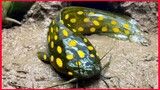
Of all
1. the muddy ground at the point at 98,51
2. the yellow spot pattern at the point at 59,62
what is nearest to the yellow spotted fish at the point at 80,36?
the yellow spot pattern at the point at 59,62

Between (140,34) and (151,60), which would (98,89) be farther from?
(140,34)

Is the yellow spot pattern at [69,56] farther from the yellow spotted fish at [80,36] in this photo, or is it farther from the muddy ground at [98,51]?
the muddy ground at [98,51]

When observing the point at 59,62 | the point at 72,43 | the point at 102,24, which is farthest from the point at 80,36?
the point at 102,24

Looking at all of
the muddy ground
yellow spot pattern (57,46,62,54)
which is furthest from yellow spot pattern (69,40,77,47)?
the muddy ground

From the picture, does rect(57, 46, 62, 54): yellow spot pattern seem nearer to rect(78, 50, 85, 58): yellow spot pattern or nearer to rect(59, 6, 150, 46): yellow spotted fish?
rect(78, 50, 85, 58): yellow spot pattern

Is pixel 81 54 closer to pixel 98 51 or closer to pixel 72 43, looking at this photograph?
pixel 72 43
